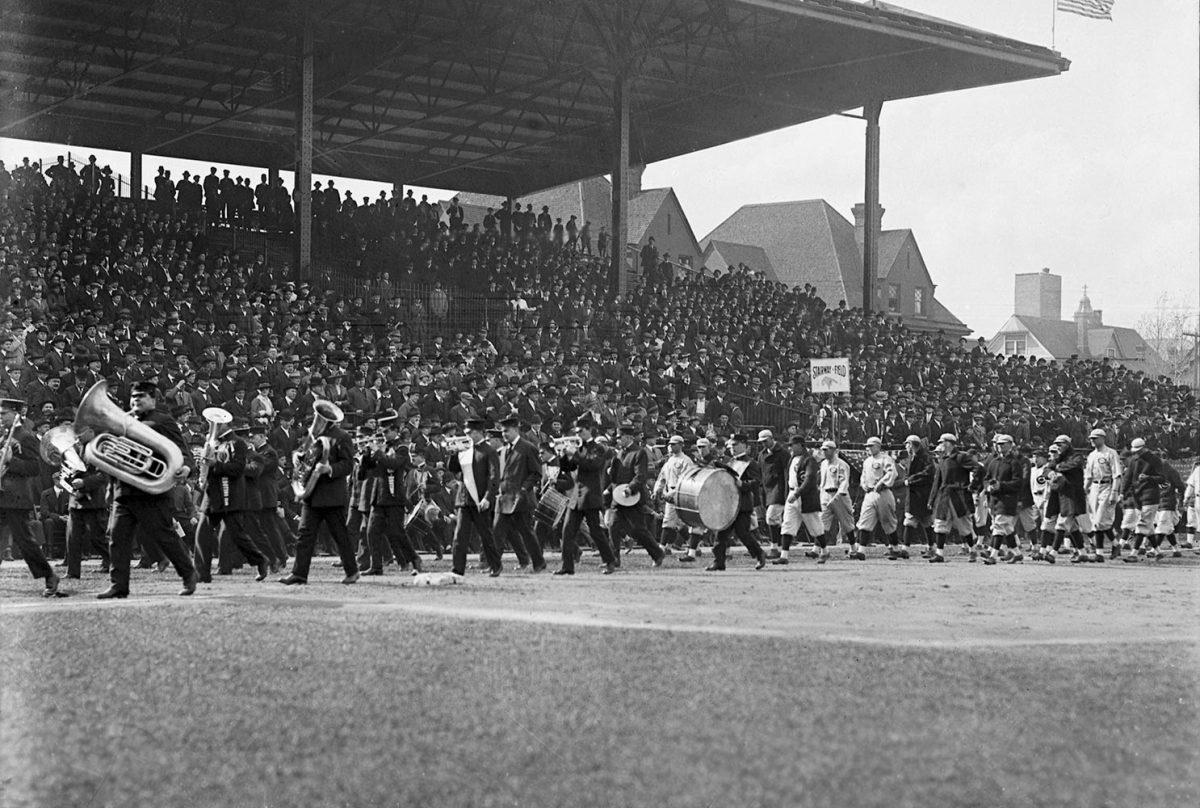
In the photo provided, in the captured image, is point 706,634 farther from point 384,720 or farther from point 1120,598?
point 1120,598

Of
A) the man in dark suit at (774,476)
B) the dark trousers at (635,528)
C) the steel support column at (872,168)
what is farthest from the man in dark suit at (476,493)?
the steel support column at (872,168)

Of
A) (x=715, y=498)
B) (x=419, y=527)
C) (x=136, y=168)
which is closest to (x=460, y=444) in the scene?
(x=715, y=498)

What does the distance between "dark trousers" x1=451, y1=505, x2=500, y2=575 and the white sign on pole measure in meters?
9.99

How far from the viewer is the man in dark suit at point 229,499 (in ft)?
46.6

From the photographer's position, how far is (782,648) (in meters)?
9.62

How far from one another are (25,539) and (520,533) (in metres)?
5.23

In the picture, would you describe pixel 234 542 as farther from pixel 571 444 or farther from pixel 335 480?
pixel 571 444

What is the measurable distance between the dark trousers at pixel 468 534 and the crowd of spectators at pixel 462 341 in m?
4.51

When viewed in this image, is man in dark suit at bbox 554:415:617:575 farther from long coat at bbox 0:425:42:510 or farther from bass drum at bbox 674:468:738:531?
long coat at bbox 0:425:42:510

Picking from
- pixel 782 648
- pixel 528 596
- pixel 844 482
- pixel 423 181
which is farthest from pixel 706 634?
pixel 423 181

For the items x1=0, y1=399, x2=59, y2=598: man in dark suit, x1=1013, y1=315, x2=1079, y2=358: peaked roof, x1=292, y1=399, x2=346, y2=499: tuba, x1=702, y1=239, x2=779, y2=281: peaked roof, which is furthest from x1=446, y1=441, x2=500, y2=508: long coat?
x1=1013, y1=315, x2=1079, y2=358: peaked roof

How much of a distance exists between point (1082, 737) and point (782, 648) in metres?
2.57

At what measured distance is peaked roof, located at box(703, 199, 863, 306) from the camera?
2687 inches

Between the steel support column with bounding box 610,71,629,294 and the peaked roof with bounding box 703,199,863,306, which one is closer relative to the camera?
the steel support column with bounding box 610,71,629,294
